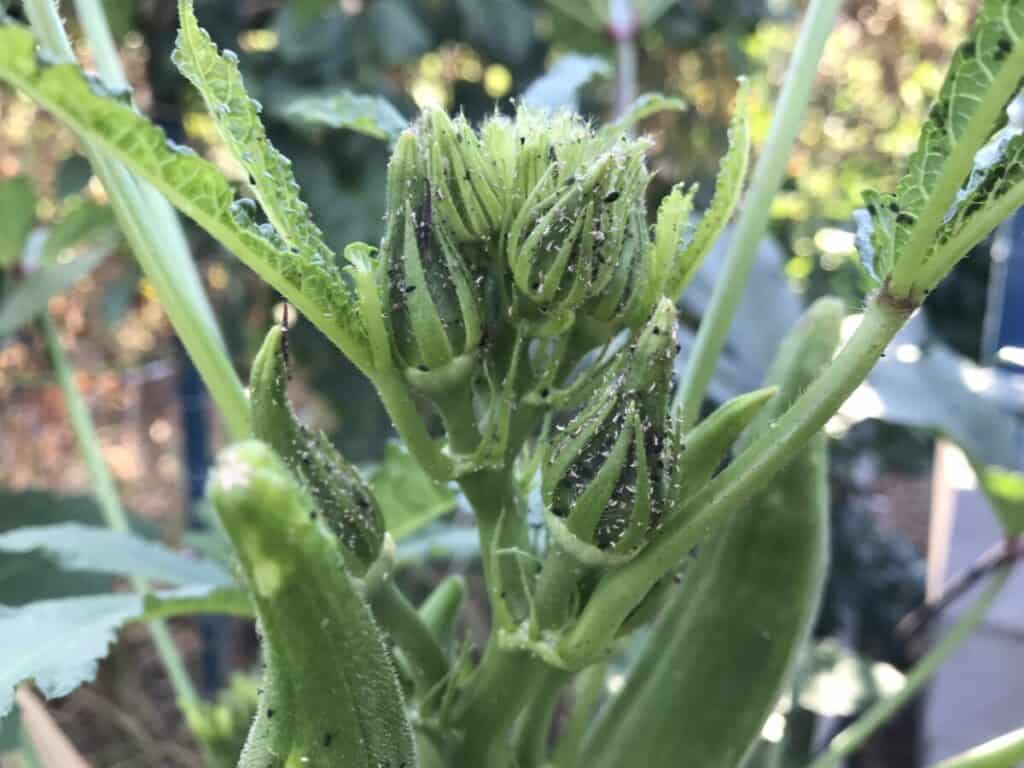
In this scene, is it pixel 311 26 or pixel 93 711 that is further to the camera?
pixel 93 711

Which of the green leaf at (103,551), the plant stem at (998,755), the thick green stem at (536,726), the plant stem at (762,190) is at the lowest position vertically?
the plant stem at (998,755)

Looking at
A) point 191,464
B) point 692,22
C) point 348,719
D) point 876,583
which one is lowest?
point 348,719

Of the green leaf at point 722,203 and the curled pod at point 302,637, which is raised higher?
the green leaf at point 722,203

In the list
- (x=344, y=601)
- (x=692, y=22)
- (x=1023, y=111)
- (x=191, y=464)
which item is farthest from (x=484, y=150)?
(x=692, y=22)

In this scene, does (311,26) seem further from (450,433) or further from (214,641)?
(450,433)

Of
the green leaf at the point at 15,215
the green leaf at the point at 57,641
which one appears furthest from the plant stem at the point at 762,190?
the green leaf at the point at 15,215

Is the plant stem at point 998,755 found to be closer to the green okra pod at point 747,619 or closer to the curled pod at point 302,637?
the green okra pod at point 747,619

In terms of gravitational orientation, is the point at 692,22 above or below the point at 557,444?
above

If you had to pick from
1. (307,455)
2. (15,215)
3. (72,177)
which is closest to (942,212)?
(307,455)
